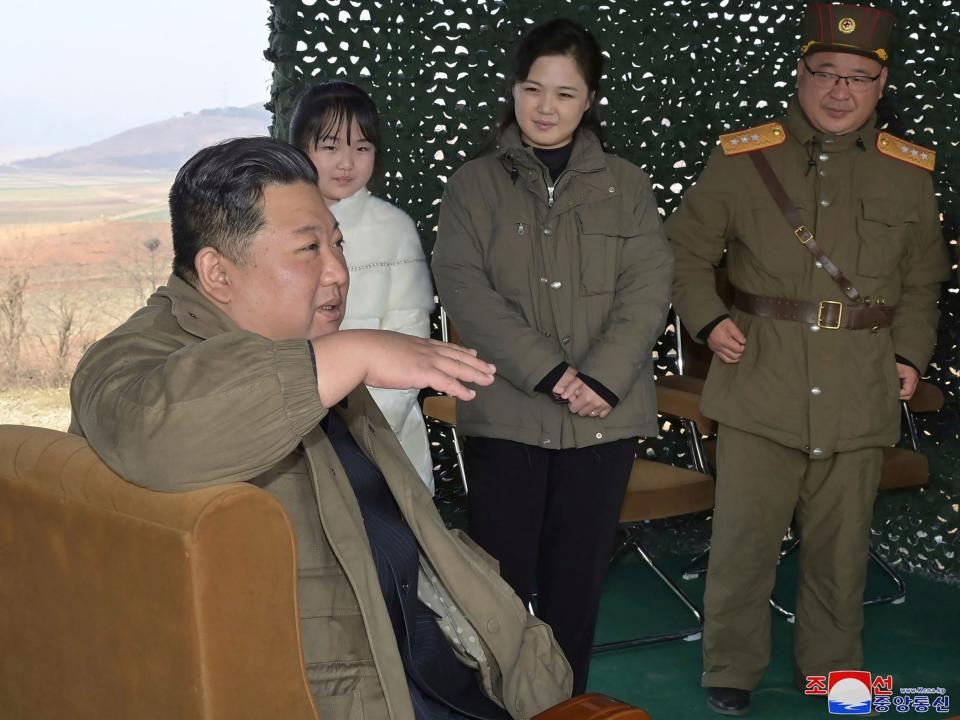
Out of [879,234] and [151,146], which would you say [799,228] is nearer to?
[879,234]

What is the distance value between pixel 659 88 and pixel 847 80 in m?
1.14

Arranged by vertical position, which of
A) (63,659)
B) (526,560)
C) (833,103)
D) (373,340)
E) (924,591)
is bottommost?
(924,591)

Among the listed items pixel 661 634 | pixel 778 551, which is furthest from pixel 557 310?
pixel 661 634

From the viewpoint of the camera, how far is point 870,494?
3398mm

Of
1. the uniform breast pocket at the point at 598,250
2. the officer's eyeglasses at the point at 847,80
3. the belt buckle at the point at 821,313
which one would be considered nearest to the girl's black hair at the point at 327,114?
the uniform breast pocket at the point at 598,250

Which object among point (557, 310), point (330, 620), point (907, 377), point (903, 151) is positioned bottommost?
point (907, 377)

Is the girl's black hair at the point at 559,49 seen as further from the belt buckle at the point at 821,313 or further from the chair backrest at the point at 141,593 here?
the chair backrest at the point at 141,593

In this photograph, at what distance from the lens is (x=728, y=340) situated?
3367mm

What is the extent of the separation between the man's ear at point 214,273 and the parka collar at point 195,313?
0.02 meters

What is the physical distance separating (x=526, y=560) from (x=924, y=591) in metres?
1.97

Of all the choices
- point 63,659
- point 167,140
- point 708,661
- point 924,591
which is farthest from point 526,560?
point 167,140

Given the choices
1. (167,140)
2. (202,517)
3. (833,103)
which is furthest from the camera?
(167,140)

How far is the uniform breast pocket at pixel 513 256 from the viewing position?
116 inches

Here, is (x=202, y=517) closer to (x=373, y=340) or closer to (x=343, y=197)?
(x=373, y=340)
